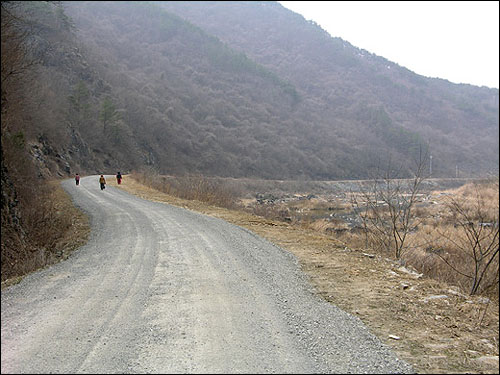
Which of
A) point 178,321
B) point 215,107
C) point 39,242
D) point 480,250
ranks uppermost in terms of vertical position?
point 215,107

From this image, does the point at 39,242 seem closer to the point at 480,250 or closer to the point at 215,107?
the point at 480,250

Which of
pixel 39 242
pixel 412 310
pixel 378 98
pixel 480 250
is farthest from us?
pixel 378 98

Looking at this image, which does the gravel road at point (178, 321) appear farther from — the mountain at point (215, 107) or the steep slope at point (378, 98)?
the steep slope at point (378, 98)

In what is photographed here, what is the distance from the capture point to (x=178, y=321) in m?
4.16

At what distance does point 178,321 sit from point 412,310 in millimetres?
3123

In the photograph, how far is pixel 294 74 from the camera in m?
167

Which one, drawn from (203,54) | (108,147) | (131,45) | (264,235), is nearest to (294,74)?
(203,54)

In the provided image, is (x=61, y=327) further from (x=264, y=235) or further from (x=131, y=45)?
(x=131, y=45)

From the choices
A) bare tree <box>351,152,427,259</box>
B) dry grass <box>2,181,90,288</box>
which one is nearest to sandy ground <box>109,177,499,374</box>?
bare tree <box>351,152,427,259</box>

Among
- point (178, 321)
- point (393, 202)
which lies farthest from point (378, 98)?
point (178, 321)

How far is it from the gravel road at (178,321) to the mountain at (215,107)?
22.4 m

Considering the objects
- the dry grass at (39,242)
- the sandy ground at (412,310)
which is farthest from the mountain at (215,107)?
the sandy ground at (412,310)

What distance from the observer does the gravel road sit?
313cm

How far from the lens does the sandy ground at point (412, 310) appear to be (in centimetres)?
360
